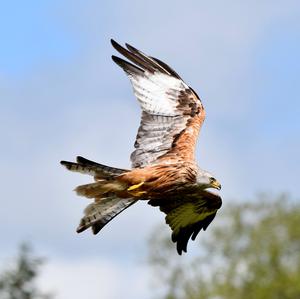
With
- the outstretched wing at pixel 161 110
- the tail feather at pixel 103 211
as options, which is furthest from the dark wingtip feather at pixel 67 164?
the outstretched wing at pixel 161 110

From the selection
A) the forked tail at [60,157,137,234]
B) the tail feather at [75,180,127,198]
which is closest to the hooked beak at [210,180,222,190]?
the forked tail at [60,157,137,234]

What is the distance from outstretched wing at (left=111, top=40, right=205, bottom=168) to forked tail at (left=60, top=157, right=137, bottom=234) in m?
0.72

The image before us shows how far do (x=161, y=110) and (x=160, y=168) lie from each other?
1350 millimetres

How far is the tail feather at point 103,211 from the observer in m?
19.1

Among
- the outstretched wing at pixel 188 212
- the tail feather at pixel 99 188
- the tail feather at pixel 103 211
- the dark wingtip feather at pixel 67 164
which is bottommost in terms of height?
the tail feather at pixel 103 211

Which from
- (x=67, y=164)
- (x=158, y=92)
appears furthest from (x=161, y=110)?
(x=67, y=164)

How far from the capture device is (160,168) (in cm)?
1930

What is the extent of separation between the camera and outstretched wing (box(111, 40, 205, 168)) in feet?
65.1

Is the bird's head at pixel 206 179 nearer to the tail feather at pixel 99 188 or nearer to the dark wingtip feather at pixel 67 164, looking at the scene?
the tail feather at pixel 99 188

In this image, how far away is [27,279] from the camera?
43.1 m

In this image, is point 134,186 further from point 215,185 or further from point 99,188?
point 215,185

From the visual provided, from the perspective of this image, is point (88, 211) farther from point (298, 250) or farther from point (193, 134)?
point (298, 250)

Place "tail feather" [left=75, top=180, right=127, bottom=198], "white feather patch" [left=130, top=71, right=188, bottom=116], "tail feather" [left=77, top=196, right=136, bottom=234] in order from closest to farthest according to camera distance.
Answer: "tail feather" [left=75, top=180, right=127, bottom=198], "tail feather" [left=77, top=196, right=136, bottom=234], "white feather patch" [left=130, top=71, right=188, bottom=116]

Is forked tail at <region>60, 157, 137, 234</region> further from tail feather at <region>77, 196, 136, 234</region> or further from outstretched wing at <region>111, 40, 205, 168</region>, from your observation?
outstretched wing at <region>111, 40, 205, 168</region>
